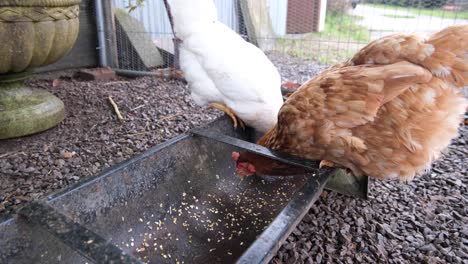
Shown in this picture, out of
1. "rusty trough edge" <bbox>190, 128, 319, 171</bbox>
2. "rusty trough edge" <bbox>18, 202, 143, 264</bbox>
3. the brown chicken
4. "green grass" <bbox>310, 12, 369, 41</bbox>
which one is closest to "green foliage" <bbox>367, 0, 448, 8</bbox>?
"green grass" <bbox>310, 12, 369, 41</bbox>

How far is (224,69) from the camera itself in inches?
67.2

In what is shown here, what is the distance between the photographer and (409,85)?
1.16 m

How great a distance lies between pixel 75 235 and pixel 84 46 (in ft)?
9.19

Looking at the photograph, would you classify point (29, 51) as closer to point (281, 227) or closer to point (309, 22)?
point (281, 227)

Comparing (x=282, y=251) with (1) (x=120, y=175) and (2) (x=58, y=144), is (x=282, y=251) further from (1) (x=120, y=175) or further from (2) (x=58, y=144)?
(2) (x=58, y=144)

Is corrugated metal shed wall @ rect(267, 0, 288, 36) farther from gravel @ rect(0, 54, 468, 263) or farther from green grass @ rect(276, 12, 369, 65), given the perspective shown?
gravel @ rect(0, 54, 468, 263)

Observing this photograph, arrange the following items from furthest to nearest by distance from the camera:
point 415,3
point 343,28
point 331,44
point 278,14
Answer: point 278,14
point 343,28
point 331,44
point 415,3

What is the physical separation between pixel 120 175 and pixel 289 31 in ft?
13.4

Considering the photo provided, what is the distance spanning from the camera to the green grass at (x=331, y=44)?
12.7 feet

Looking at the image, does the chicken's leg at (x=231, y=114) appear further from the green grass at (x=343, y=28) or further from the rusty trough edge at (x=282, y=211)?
the green grass at (x=343, y=28)

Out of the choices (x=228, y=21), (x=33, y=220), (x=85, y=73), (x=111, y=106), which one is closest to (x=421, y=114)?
(x=33, y=220)

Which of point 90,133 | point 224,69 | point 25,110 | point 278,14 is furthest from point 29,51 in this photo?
point 278,14

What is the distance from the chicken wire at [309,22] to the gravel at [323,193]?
129 cm

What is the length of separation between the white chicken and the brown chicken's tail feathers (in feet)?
2.48
